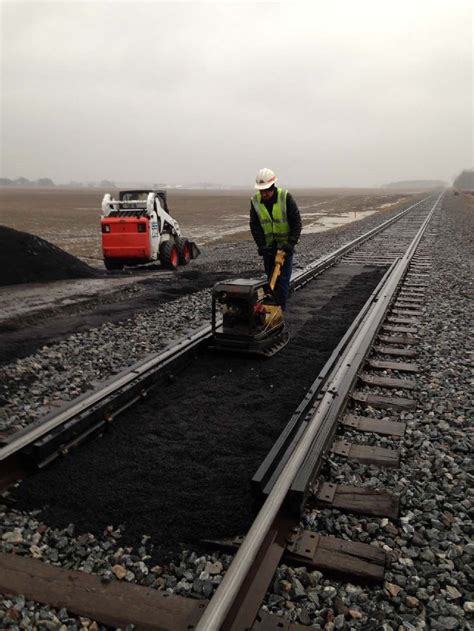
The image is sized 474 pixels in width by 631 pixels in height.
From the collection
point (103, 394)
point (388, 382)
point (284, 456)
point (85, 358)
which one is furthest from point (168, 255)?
point (284, 456)

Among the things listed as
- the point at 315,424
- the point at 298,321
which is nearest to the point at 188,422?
the point at 315,424

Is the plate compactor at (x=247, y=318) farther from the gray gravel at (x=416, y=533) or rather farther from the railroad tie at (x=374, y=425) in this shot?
the railroad tie at (x=374, y=425)

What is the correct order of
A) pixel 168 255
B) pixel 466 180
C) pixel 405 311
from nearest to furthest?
pixel 405 311 < pixel 168 255 < pixel 466 180

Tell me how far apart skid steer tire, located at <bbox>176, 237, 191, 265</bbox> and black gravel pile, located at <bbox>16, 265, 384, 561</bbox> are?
29.9 ft

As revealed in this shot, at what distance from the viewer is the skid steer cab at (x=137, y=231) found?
13445mm

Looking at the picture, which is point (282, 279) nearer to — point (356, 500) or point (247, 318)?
point (247, 318)

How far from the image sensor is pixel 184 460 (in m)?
3.91

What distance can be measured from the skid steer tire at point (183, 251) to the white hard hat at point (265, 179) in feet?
28.3

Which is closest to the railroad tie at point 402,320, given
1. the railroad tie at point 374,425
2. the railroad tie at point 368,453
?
the railroad tie at point 374,425

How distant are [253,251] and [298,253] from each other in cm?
179

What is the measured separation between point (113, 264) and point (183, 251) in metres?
2.12

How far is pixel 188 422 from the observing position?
14.8 feet

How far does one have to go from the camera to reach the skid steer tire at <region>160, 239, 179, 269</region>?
14041 mm

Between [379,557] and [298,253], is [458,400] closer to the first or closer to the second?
[379,557]
